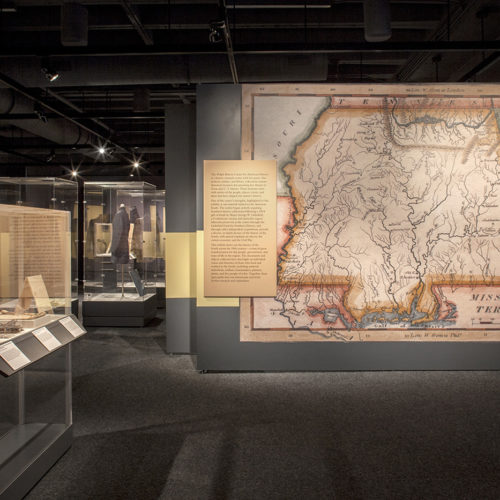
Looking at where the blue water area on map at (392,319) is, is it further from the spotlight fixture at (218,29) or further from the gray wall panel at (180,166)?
the spotlight fixture at (218,29)

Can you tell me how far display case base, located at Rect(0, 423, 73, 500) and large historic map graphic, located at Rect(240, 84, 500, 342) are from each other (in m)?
2.44

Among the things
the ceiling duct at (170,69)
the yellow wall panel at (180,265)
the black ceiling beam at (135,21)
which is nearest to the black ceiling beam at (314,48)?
the black ceiling beam at (135,21)

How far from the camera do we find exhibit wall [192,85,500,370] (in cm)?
492

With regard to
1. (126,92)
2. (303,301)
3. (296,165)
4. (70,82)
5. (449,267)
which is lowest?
(303,301)

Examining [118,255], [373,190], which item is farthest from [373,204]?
[118,255]

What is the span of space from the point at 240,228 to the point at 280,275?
64cm

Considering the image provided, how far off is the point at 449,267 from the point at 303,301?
1566mm

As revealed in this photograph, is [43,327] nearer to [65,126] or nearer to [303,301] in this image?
[303,301]

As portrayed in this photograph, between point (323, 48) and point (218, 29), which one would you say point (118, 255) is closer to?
point (218, 29)

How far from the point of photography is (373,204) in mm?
4930

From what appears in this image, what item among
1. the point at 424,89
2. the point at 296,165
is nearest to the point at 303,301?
the point at 296,165

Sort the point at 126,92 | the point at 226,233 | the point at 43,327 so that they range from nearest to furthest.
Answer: the point at 43,327 < the point at 226,233 < the point at 126,92

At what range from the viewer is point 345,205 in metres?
4.93

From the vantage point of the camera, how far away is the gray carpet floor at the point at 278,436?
2707mm
